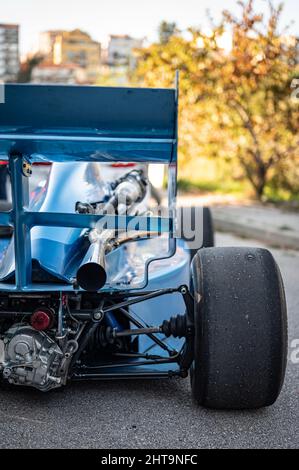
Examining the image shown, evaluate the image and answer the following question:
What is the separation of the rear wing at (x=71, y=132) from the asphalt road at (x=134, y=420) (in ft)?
2.05

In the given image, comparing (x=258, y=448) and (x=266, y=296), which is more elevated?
(x=266, y=296)

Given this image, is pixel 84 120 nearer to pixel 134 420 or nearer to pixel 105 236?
pixel 105 236

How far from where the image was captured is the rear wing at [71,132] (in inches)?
135

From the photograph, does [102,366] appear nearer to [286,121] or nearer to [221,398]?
[221,398]

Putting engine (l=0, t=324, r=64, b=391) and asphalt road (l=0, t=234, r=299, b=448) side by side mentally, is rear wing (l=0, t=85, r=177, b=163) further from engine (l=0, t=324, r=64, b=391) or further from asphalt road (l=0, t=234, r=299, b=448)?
asphalt road (l=0, t=234, r=299, b=448)

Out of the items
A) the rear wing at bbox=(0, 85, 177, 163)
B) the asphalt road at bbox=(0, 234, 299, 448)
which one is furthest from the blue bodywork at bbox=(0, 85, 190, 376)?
the asphalt road at bbox=(0, 234, 299, 448)

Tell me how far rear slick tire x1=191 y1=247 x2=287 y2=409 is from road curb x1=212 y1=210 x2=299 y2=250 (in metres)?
5.68

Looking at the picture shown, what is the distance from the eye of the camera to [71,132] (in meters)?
3.49

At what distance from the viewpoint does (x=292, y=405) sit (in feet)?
12.8
